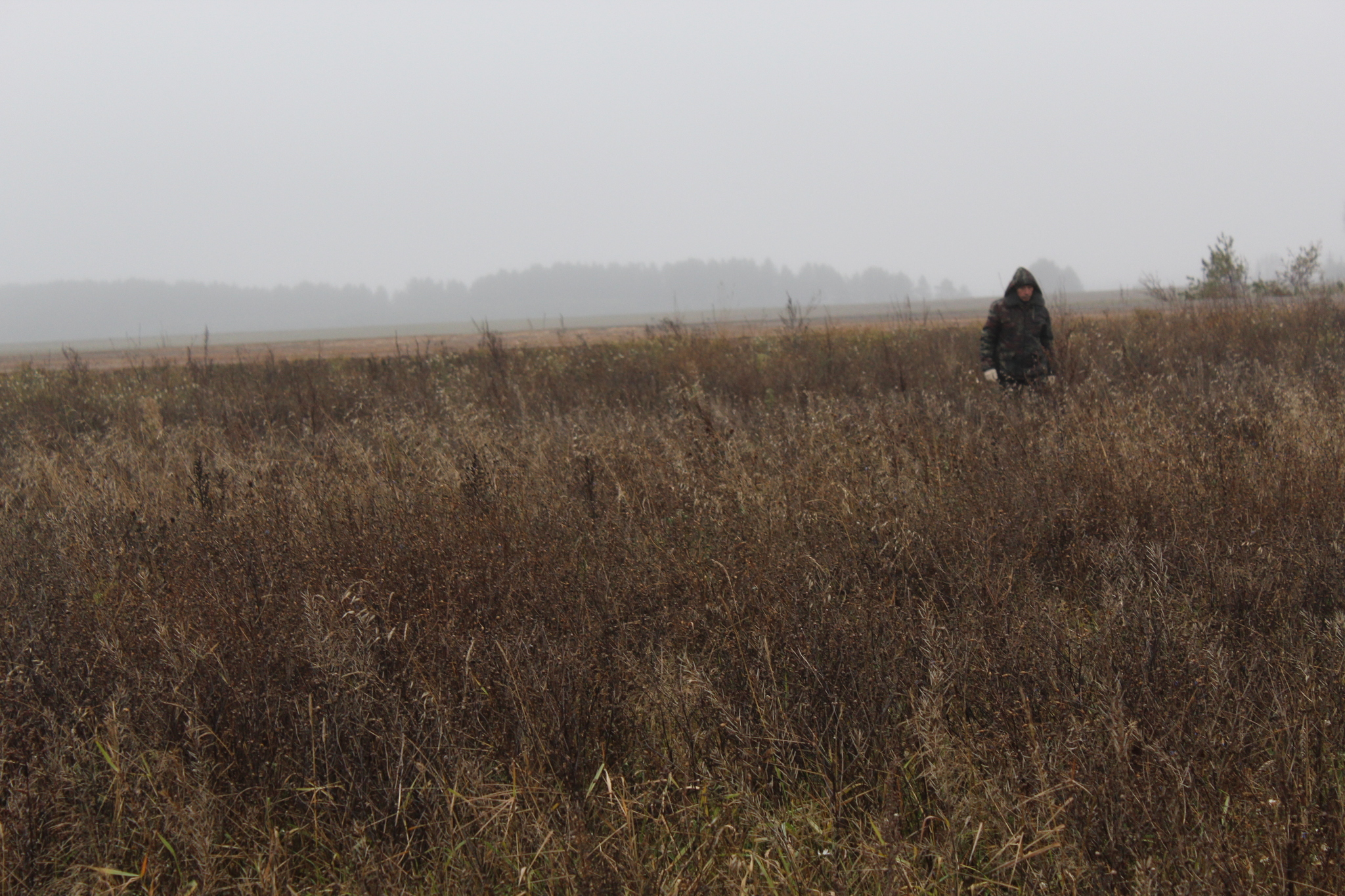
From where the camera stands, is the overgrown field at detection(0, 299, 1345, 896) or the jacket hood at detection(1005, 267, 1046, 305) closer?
the overgrown field at detection(0, 299, 1345, 896)

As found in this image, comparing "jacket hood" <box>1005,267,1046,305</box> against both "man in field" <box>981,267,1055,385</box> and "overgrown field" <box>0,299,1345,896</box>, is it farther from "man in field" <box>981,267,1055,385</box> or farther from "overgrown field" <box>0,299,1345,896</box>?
"overgrown field" <box>0,299,1345,896</box>

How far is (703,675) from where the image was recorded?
253 centimetres

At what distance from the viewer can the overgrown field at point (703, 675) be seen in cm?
193

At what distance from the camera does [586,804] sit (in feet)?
7.33

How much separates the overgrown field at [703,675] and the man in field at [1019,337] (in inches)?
96.7

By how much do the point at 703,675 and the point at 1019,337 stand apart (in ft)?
21.2

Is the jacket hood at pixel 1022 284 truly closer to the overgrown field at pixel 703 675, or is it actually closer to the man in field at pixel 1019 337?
the man in field at pixel 1019 337

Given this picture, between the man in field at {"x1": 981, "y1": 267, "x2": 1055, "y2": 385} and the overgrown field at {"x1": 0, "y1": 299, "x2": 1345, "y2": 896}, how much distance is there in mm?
2456

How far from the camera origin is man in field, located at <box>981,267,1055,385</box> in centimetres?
765

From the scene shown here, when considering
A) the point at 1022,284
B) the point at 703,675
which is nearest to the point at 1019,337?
the point at 1022,284

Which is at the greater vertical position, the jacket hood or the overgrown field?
the jacket hood

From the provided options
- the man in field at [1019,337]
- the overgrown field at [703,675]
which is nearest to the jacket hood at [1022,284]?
the man in field at [1019,337]

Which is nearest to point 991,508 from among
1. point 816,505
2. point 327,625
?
point 816,505

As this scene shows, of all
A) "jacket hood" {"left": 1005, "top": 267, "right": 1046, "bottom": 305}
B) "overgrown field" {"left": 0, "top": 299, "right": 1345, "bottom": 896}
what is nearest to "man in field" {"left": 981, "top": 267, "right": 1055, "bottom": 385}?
"jacket hood" {"left": 1005, "top": 267, "right": 1046, "bottom": 305}
